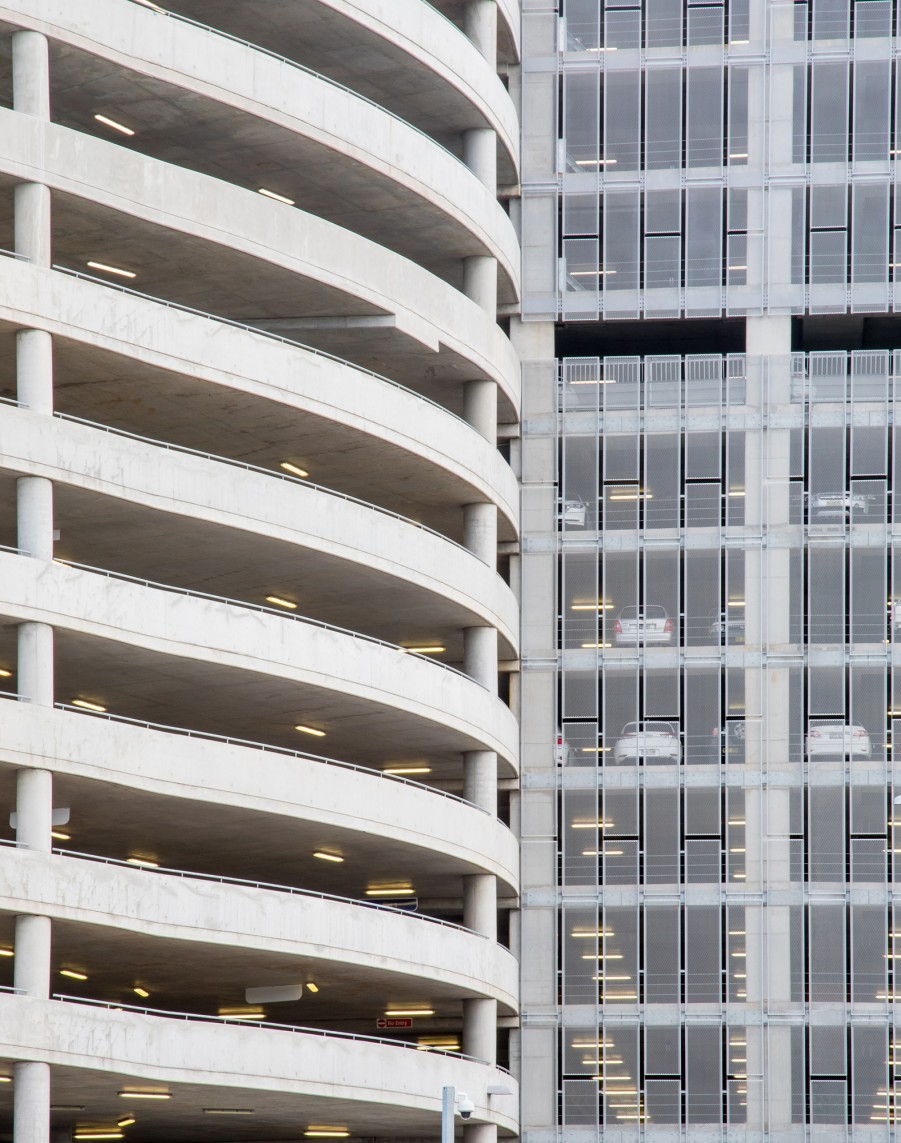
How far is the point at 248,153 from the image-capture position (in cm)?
4569

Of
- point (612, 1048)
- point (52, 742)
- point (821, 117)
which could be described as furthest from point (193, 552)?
point (821, 117)

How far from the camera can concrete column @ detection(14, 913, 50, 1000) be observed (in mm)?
35625

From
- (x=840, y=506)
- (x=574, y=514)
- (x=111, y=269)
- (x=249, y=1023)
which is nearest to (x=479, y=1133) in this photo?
(x=249, y=1023)

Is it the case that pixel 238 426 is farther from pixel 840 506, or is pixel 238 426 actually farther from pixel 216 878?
pixel 840 506

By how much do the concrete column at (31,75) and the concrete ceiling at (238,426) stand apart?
13.8 ft

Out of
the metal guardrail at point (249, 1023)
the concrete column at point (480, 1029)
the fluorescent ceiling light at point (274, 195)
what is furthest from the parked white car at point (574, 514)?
the metal guardrail at point (249, 1023)

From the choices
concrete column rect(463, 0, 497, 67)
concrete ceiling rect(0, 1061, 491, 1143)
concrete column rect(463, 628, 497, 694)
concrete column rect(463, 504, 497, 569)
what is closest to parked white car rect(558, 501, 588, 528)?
concrete column rect(463, 504, 497, 569)

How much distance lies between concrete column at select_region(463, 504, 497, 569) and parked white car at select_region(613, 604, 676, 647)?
16.2 ft

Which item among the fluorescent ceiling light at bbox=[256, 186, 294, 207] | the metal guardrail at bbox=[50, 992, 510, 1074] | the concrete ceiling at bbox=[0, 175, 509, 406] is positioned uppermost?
the fluorescent ceiling light at bbox=[256, 186, 294, 207]

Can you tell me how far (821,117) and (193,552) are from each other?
2221cm

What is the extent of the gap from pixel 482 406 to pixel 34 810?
18181 millimetres

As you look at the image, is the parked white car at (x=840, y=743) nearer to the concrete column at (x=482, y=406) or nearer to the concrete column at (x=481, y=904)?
the concrete column at (x=481, y=904)

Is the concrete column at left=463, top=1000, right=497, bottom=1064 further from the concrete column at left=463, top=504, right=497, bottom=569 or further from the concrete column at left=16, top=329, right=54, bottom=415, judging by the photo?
the concrete column at left=16, top=329, right=54, bottom=415

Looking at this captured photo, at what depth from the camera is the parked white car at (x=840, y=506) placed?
53.2m
